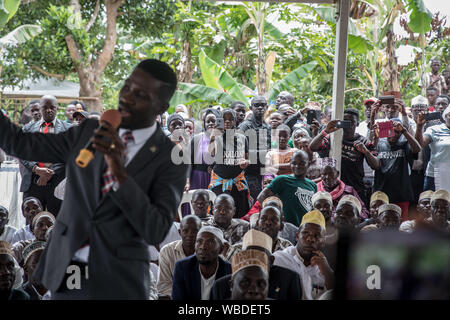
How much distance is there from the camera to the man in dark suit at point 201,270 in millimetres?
4141

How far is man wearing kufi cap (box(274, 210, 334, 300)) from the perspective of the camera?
4.29m

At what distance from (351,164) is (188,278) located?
3.10m

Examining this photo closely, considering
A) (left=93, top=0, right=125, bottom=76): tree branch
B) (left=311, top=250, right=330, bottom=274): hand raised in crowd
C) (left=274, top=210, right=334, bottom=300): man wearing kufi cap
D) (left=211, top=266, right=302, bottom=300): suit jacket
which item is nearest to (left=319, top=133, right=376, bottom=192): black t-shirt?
(left=274, top=210, right=334, bottom=300): man wearing kufi cap

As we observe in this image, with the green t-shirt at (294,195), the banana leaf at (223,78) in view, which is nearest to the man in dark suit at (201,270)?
the green t-shirt at (294,195)

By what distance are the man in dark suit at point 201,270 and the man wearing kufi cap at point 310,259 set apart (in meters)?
0.47

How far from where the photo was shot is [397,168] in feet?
21.4

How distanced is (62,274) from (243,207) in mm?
4370

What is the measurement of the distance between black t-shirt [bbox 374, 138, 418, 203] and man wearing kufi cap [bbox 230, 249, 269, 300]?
334 cm

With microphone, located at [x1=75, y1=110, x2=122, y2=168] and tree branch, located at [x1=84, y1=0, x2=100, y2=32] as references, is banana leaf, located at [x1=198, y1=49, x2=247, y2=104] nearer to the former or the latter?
tree branch, located at [x1=84, y1=0, x2=100, y2=32]

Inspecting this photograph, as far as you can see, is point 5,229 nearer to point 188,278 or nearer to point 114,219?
point 188,278

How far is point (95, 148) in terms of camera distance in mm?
2012

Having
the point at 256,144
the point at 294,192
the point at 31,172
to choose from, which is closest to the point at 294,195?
the point at 294,192
